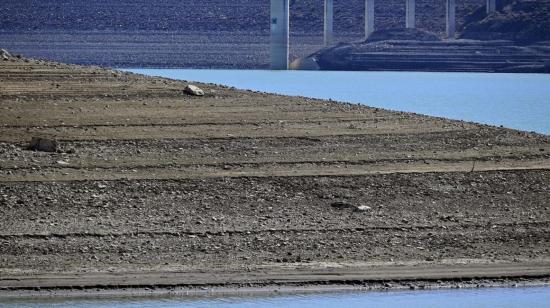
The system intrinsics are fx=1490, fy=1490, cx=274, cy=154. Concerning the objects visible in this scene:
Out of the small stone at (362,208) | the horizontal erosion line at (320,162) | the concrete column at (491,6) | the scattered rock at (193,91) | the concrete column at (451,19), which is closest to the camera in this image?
the small stone at (362,208)

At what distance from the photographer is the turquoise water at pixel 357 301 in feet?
31.5

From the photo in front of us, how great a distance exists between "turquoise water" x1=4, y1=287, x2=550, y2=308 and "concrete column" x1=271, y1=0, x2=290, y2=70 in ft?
209

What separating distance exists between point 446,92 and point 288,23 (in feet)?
94.1

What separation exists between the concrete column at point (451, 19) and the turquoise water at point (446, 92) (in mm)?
6735

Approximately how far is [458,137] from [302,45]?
64650 millimetres

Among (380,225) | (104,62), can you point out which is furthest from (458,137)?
(104,62)

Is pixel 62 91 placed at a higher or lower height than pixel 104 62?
higher

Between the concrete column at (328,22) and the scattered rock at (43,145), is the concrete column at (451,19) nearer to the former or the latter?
the concrete column at (328,22)

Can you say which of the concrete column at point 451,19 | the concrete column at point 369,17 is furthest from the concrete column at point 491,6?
the concrete column at point 369,17

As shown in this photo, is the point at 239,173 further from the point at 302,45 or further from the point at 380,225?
the point at 302,45

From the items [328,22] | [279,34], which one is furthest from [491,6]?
[279,34]

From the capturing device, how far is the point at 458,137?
17234 millimetres

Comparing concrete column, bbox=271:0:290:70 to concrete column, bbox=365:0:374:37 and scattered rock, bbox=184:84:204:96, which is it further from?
scattered rock, bbox=184:84:204:96

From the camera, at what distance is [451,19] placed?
3071 inches
